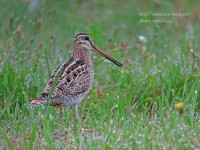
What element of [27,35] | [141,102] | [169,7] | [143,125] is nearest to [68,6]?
[169,7]

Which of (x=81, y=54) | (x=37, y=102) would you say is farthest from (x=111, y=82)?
(x=37, y=102)

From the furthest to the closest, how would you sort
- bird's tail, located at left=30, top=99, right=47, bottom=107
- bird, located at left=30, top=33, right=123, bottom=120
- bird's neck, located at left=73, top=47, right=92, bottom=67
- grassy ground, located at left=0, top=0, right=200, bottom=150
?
bird's neck, located at left=73, top=47, right=92, bottom=67 < bird, located at left=30, top=33, right=123, bottom=120 < bird's tail, located at left=30, top=99, right=47, bottom=107 < grassy ground, located at left=0, top=0, right=200, bottom=150

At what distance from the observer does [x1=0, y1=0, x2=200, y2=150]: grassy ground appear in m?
5.39

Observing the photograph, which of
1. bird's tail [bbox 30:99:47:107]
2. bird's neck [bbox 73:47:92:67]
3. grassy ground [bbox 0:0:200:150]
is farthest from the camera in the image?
bird's neck [bbox 73:47:92:67]

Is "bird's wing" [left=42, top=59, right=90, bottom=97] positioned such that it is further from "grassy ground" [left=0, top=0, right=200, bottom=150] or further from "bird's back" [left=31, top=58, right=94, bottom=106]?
"grassy ground" [left=0, top=0, right=200, bottom=150]

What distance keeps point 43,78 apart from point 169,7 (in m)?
4.66

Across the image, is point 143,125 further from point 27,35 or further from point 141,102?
point 27,35

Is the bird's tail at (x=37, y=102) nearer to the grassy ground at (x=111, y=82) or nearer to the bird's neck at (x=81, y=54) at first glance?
the grassy ground at (x=111, y=82)

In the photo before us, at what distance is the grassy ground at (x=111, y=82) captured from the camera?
5.39m

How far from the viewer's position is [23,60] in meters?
7.69

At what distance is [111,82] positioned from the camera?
7.71 metres

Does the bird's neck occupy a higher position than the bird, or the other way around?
the bird's neck

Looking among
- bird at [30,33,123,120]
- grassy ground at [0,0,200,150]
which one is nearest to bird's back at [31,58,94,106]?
bird at [30,33,123,120]

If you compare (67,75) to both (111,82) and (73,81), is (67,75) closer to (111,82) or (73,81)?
(73,81)
